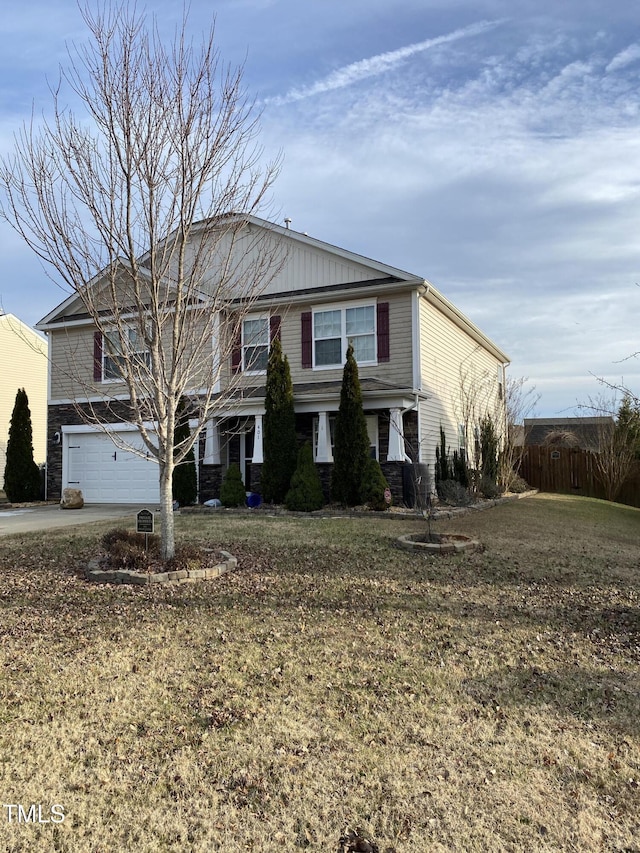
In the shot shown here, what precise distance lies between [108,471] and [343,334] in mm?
7939

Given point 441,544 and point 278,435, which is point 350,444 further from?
point 441,544

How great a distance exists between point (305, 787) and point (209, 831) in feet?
1.64

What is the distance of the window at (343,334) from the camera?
14.9m

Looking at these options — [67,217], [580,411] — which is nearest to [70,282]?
[67,217]

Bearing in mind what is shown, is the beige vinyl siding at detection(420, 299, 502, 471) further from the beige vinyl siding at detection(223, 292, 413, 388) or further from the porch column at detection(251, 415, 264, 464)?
the porch column at detection(251, 415, 264, 464)

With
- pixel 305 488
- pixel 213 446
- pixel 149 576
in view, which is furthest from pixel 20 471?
pixel 149 576

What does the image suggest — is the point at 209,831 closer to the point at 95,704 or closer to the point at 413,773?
the point at 413,773

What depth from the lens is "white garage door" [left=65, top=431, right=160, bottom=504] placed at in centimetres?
1675

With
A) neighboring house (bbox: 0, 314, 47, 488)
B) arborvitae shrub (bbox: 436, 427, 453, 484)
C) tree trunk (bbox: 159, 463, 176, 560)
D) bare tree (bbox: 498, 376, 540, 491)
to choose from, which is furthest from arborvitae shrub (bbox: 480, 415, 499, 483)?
neighboring house (bbox: 0, 314, 47, 488)

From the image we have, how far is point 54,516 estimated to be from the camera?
1373 centimetres

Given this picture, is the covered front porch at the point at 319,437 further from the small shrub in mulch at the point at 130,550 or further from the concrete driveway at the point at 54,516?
the small shrub in mulch at the point at 130,550

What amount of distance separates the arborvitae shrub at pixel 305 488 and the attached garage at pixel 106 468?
207 inches

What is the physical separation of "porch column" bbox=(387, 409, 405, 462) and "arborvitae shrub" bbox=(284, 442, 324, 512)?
183cm

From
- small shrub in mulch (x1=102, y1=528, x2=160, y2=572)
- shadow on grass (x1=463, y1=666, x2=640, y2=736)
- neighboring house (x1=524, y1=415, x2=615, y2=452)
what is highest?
neighboring house (x1=524, y1=415, x2=615, y2=452)
